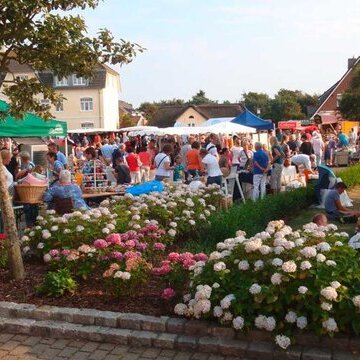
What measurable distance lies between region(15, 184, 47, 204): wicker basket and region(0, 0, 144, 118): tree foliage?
3.34 metres

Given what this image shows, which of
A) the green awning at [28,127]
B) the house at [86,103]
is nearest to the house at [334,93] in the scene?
the house at [86,103]

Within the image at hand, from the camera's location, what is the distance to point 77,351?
191 inches

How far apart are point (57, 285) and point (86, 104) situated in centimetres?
5425

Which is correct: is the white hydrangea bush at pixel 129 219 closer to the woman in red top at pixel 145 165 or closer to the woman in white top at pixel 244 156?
the woman in white top at pixel 244 156

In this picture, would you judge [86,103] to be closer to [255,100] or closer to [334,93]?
[334,93]

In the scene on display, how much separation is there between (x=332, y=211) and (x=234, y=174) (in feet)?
9.96

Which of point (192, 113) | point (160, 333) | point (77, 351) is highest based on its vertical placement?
point (192, 113)

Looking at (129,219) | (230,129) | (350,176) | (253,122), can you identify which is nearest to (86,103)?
(253,122)

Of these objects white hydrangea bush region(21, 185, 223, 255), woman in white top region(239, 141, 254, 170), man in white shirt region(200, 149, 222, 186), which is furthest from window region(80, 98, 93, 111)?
white hydrangea bush region(21, 185, 223, 255)

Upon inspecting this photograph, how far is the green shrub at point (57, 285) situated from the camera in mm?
5734

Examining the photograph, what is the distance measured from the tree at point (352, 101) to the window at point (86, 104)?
2616 centimetres

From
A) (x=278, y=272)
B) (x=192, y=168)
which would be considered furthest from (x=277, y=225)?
(x=192, y=168)

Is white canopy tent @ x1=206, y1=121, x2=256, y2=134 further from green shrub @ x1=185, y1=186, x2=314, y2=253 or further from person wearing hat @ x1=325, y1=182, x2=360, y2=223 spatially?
person wearing hat @ x1=325, y1=182, x2=360, y2=223

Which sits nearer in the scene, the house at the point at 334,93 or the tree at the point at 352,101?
the tree at the point at 352,101
